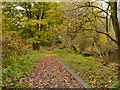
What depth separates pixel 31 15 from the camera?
1488 cm

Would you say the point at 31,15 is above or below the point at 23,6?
below

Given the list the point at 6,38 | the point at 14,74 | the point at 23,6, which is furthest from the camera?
the point at 23,6

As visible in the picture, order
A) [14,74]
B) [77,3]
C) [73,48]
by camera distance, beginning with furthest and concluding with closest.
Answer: [73,48], [77,3], [14,74]

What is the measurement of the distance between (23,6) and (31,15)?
1.68m

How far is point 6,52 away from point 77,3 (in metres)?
5.11

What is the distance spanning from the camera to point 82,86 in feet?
13.0

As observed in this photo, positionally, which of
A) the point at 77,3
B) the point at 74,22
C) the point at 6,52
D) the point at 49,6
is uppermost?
the point at 49,6

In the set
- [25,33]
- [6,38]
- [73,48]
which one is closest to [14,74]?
[6,38]

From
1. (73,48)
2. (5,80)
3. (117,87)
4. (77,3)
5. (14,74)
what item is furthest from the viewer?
(73,48)

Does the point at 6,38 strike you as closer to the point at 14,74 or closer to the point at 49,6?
the point at 14,74

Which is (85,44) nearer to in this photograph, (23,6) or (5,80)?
(23,6)

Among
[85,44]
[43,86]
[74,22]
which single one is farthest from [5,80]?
[85,44]

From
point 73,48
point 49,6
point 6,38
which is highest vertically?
point 49,6

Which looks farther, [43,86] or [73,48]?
[73,48]
